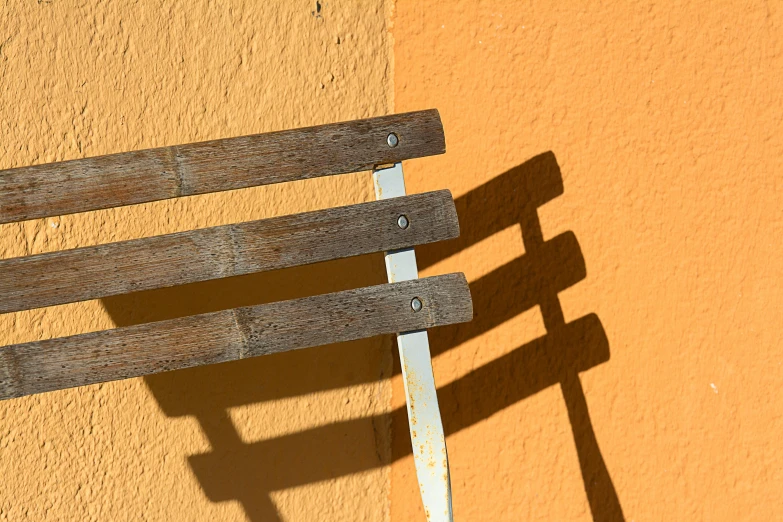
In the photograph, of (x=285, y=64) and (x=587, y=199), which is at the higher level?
(x=285, y=64)

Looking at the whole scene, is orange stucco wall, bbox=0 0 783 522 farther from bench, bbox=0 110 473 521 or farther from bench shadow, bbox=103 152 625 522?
bench, bbox=0 110 473 521

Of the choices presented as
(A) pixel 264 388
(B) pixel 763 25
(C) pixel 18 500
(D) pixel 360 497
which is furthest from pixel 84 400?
(B) pixel 763 25

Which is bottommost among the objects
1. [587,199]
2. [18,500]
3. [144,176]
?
[18,500]

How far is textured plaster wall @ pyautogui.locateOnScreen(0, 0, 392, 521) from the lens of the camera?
153 centimetres

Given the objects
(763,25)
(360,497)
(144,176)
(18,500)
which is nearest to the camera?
(144,176)

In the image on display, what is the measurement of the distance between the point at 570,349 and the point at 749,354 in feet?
1.10

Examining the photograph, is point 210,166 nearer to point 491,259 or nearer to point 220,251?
point 220,251

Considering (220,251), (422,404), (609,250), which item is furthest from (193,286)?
(609,250)

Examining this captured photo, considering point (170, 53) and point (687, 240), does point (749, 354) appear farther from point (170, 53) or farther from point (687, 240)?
point (170, 53)

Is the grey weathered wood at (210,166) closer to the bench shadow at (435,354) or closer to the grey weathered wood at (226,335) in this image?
the grey weathered wood at (226,335)

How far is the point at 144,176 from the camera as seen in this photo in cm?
129

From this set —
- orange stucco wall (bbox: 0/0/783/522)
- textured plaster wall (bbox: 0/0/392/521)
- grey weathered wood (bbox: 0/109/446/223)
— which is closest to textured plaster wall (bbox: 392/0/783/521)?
orange stucco wall (bbox: 0/0/783/522)

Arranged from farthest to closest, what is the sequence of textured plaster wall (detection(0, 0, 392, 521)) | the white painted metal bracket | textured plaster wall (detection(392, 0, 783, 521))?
textured plaster wall (detection(392, 0, 783, 521))
textured plaster wall (detection(0, 0, 392, 521))
the white painted metal bracket

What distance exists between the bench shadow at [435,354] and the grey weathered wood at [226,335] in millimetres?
397
